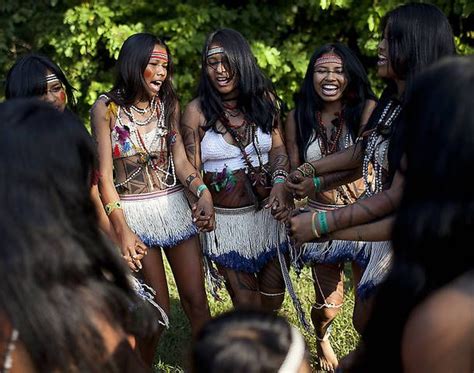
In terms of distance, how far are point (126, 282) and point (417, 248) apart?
0.79m

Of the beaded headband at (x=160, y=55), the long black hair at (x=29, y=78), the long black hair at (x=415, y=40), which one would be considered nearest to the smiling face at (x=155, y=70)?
the beaded headband at (x=160, y=55)

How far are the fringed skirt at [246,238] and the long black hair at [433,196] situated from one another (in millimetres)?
2352

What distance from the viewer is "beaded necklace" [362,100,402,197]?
3.09 metres

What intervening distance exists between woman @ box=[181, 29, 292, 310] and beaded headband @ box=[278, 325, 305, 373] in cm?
215

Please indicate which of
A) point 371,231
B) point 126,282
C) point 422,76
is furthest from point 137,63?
point 422,76

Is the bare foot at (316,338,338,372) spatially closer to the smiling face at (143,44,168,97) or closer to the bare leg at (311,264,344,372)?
the bare leg at (311,264,344,372)

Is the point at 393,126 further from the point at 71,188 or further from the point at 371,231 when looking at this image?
the point at 71,188

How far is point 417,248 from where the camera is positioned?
60.2 inches

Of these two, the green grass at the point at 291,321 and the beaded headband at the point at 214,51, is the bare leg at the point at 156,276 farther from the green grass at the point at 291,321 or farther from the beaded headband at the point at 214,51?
the beaded headband at the point at 214,51

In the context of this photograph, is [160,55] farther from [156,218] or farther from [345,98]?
[345,98]

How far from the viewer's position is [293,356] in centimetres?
161

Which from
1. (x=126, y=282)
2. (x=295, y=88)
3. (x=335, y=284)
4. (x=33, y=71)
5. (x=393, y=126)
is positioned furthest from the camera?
(x=295, y=88)

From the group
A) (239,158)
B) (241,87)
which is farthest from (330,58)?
(239,158)

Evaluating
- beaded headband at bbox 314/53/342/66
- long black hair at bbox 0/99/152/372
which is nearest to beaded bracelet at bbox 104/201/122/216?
beaded headband at bbox 314/53/342/66
